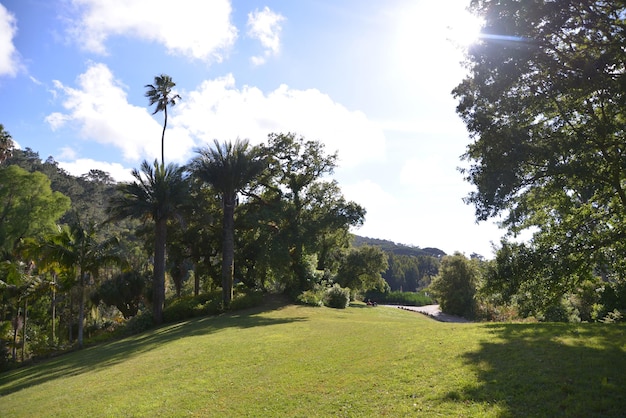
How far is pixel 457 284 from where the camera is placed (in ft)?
137

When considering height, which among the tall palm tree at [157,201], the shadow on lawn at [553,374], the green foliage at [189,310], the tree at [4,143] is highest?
the tree at [4,143]

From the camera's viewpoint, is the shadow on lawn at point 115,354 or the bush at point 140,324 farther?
the bush at point 140,324

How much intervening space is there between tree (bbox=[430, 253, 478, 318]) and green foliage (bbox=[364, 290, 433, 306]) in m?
32.5

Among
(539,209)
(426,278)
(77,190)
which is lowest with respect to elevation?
(426,278)

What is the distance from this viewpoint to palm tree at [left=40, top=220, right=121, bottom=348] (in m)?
22.0

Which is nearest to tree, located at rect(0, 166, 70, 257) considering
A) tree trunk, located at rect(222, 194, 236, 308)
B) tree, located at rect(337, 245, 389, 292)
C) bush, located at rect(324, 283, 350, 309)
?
tree trunk, located at rect(222, 194, 236, 308)

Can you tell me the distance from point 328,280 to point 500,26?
28.0 metres

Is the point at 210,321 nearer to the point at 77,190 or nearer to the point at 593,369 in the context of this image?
Answer: the point at 593,369

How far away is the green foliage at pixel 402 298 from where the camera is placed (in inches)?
2948

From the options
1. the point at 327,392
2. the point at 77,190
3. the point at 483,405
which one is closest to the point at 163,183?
the point at 327,392

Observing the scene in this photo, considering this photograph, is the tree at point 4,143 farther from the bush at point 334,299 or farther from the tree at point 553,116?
the tree at point 553,116

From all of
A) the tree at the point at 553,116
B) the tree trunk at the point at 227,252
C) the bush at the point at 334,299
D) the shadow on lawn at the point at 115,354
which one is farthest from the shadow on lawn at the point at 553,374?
the bush at the point at 334,299

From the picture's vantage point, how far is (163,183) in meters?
25.9

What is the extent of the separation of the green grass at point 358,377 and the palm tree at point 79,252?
7.33m
